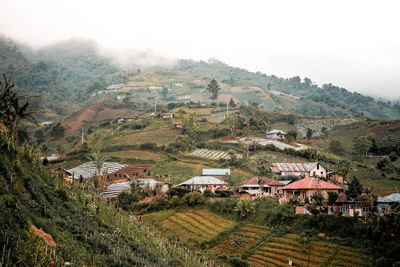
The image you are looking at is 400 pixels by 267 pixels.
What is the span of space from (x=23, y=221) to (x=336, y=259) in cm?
2493

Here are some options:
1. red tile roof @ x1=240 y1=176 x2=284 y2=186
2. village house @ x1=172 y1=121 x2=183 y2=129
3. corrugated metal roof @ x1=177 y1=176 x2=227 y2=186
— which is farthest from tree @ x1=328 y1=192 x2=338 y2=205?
village house @ x1=172 y1=121 x2=183 y2=129

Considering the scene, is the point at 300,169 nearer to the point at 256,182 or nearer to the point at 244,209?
the point at 256,182

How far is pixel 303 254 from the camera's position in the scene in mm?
32406

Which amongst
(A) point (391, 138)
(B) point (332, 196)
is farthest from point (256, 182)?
(A) point (391, 138)

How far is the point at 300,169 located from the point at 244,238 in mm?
28218

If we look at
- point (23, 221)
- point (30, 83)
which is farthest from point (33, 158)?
point (30, 83)

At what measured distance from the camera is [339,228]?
110ft

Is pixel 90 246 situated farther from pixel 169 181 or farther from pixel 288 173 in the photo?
pixel 288 173

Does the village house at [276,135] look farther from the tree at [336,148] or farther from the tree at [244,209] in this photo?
the tree at [244,209]

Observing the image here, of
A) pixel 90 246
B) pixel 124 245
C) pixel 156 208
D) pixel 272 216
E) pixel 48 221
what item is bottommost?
pixel 156 208

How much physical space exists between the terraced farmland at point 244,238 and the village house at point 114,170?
89.0ft

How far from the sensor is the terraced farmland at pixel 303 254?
2968 centimetres

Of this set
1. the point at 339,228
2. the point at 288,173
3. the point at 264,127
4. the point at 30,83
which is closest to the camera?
the point at 339,228

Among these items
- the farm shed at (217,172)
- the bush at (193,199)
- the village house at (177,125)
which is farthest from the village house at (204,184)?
the village house at (177,125)
